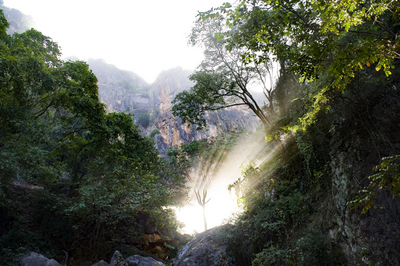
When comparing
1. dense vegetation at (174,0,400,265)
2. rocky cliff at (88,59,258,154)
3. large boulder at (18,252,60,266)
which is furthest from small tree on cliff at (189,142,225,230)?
rocky cliff at (88,59,258,154)

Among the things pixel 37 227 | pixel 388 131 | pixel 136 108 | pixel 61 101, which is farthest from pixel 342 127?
pixel 136 108

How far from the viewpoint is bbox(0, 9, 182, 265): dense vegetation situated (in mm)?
7375

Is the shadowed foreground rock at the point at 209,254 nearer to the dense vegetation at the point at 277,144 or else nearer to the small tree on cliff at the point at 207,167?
the dense vegetation at the point at 277,144

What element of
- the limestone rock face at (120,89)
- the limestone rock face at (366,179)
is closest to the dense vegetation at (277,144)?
the limestone rock face at (366,179)

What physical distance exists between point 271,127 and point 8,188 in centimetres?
1269

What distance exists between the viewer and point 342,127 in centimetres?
545

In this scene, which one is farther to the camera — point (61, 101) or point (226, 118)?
point (226, 118)

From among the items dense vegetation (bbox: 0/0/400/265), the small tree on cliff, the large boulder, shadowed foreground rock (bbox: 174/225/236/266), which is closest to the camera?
dense vegetation (bbox: 0/0/400/265)

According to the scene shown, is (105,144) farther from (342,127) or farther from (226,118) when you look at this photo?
(226,118)

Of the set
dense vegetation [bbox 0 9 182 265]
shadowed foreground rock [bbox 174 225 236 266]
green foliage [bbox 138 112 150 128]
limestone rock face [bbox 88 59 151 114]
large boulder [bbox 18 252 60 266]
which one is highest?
limestone rock face [bbox 88 59 151 114]

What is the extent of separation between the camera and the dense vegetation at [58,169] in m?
7.38

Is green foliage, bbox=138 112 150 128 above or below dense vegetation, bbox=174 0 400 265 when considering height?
above

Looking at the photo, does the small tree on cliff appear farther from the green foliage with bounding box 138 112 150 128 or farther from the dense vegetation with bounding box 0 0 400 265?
the green foliage with bounding box 138 112 150 128

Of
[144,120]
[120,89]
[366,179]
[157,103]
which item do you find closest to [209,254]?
[366,179]
